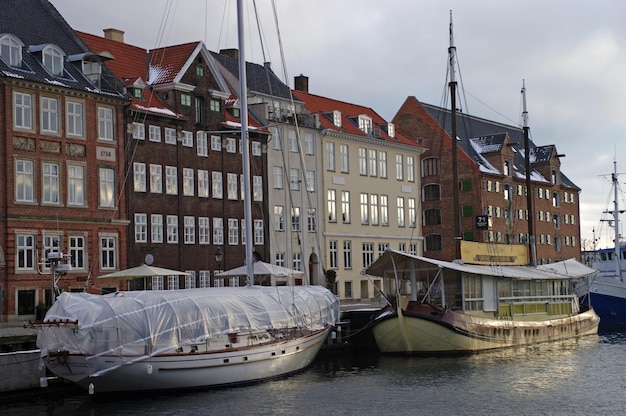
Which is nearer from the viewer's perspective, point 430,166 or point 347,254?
point 347,254

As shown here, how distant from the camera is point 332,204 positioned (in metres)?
74.4

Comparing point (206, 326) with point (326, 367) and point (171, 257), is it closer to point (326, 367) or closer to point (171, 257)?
point (326, 367)

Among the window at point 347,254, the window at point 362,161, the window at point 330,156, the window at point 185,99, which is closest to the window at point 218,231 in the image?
the window at point 185,99

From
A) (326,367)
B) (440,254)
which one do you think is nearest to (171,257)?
(326,367)

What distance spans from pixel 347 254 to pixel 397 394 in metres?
38.9

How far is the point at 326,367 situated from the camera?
46.1m

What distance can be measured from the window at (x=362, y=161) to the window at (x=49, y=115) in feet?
97.4

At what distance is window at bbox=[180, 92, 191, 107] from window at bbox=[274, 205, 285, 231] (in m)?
10.0

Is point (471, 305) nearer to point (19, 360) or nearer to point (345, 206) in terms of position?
point (345, 206)

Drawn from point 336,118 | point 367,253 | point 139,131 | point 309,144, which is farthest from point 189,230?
point 367,253

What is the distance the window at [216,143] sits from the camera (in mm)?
63581

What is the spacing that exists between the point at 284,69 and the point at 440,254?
48.9m

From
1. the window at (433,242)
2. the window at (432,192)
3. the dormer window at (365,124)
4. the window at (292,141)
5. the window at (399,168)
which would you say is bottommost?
the window at (433,242)

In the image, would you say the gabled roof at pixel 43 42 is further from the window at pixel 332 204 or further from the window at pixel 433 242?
the window at pixel 433 242
